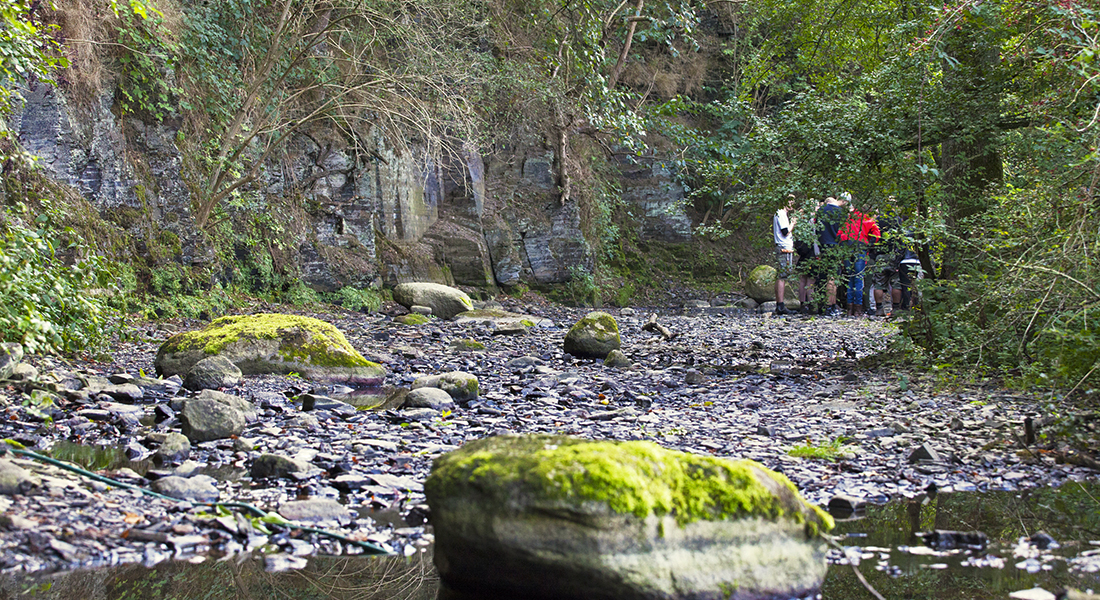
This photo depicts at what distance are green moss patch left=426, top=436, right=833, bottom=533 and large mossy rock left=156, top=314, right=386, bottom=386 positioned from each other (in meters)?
5.44

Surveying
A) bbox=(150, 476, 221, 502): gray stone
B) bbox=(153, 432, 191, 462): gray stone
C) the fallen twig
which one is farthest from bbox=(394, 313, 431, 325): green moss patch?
bbox=(150, 476, 221, 502): gray stone

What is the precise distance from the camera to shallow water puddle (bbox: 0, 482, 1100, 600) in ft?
10.1

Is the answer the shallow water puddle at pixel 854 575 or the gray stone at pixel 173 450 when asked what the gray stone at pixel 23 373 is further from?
the shallow water puddle at pixel 854 575

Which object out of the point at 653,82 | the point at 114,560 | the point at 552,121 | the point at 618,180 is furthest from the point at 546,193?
the point at 114,560

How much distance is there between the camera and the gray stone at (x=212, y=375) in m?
7.37

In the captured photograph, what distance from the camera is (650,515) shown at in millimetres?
2936

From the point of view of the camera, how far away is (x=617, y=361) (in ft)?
32.3

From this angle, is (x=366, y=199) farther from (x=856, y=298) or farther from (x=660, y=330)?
(x=856, y=298)

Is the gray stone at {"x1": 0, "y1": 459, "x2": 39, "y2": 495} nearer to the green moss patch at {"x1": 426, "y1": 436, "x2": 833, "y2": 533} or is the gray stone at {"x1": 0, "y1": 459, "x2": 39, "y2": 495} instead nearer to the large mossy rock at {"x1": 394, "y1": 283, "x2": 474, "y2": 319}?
the green moss patch at {"x1": 426, "y1": 436, "x2": 833, "y2": 533}

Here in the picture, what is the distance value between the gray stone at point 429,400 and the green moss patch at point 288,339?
2.05 meters

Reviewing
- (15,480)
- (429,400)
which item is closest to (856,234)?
(429,400)

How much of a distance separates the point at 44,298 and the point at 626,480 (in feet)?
15.9

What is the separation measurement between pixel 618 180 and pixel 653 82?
2.84 metres

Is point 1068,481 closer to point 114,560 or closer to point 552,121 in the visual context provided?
point 114,560
